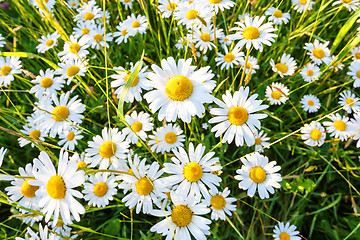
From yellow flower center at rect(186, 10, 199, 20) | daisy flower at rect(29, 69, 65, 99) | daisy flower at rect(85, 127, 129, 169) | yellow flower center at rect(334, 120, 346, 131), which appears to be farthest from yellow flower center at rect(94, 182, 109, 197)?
yellow flower center at rect(334, 120, 346, 131)

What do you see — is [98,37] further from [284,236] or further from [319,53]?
[284,236]

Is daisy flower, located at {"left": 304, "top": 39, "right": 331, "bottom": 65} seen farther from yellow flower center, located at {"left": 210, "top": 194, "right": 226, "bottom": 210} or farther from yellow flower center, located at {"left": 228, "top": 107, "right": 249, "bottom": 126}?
yellow flower center, located at {"left": 210, "top": 194, "right": 226, "bottom": 210}

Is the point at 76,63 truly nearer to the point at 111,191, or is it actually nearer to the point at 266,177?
the point at 111,191

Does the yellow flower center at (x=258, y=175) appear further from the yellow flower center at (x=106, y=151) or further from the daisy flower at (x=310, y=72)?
the daisy flower at (x=310, y=72)

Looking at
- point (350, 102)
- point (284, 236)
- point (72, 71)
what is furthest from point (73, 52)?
point (350, 102)

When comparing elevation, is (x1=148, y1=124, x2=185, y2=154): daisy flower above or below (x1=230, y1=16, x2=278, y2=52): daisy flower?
below

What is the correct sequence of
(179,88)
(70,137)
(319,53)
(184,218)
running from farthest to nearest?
(319,53), (70,137), (184,218), (179,88)
